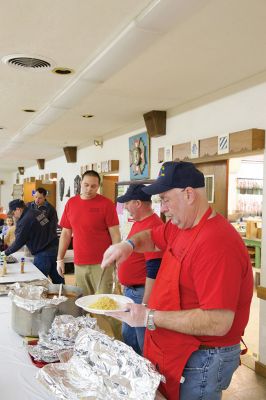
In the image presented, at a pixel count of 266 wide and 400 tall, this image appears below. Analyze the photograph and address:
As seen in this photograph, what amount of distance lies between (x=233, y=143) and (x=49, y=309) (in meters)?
2.18

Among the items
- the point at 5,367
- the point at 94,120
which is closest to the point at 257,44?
the point at 5,367

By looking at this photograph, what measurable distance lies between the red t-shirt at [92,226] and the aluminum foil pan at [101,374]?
1.92 meters

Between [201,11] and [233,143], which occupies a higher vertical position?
[201,11]

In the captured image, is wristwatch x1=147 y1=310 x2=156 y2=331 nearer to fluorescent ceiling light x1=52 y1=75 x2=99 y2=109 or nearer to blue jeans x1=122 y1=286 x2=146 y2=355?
blue jeans x1=122 y1=286 x2=146 y2=355

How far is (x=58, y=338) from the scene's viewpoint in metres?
1.61

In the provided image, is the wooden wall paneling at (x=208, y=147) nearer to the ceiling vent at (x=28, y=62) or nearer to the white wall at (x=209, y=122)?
the white wall at (x=209, y=122)

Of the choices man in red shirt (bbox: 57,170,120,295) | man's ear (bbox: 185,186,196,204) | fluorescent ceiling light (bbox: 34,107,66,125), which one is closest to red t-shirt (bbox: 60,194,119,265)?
man in red shirt (bbox: 57,170,120,295)

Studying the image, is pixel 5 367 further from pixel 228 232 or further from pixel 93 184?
pixel 93 184

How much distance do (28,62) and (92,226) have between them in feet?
4.55

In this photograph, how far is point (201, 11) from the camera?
1988mm

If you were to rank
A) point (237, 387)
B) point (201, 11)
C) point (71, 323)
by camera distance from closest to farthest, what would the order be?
point (71, 323) < point (201, 11) < point (237, 387)

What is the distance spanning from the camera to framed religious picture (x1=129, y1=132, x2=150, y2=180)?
4719 millimetres

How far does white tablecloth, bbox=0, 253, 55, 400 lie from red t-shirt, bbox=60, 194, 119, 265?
4.23ft

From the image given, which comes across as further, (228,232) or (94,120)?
(94,120)
